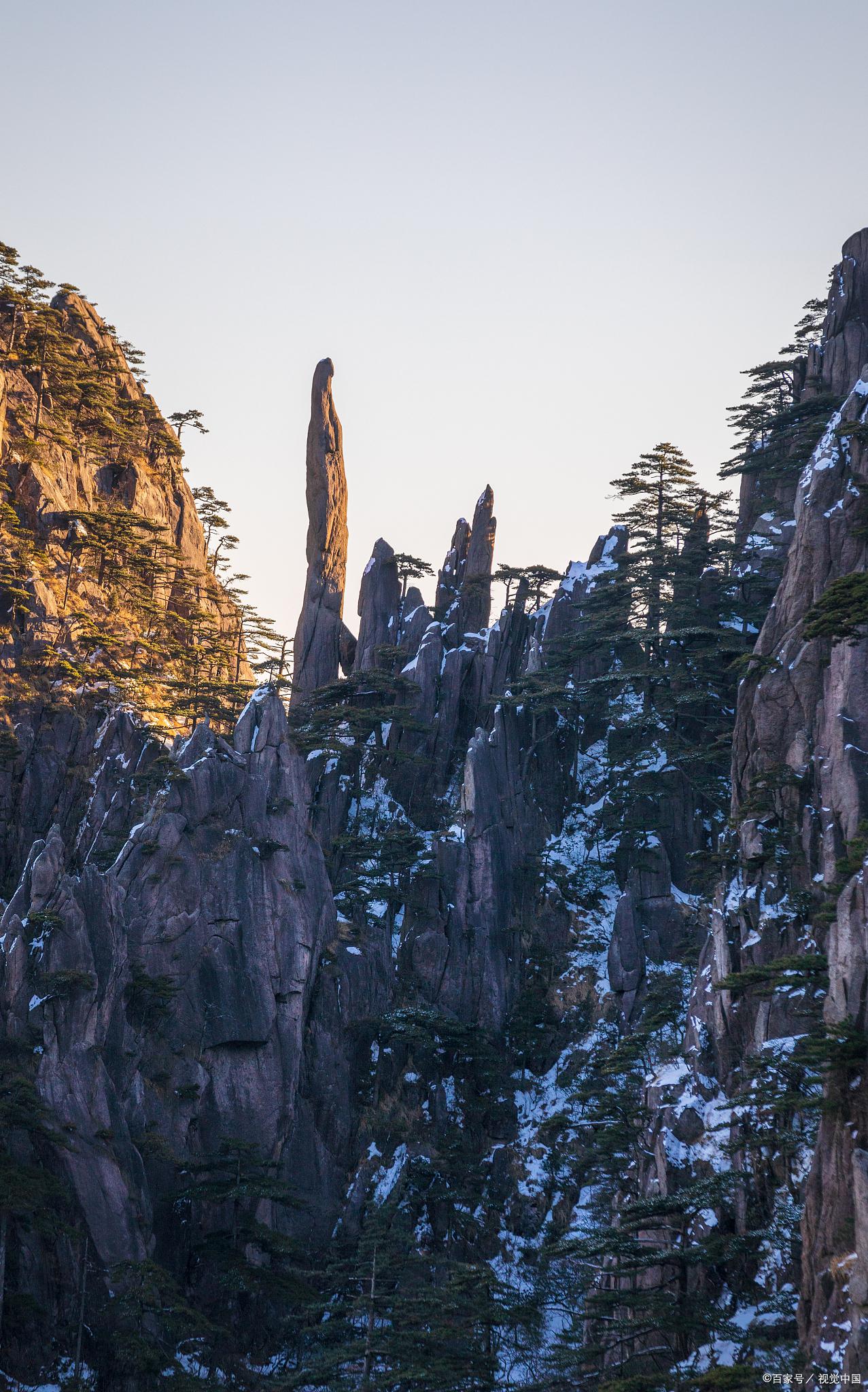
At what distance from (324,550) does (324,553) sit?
0.19 meters

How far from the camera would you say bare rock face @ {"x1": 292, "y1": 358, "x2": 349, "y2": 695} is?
73375 mm

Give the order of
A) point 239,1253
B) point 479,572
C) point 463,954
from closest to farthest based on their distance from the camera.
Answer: point 239,1253, point 463,954, point 479,572

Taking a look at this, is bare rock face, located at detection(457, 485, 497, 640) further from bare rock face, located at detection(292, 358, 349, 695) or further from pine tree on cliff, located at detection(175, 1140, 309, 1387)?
pine tree on cliff, located at detection(175, 1140, 309, 1387)

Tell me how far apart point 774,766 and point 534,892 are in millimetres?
20969

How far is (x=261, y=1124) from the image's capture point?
45.4m

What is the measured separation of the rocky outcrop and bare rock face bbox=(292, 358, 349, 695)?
4cm

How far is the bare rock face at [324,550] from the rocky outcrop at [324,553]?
→ 42 mm

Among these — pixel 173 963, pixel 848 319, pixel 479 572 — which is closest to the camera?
pixel 173 963

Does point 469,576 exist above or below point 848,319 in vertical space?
below

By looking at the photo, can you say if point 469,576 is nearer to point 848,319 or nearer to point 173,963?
point 848,319

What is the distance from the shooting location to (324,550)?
7612 cm
